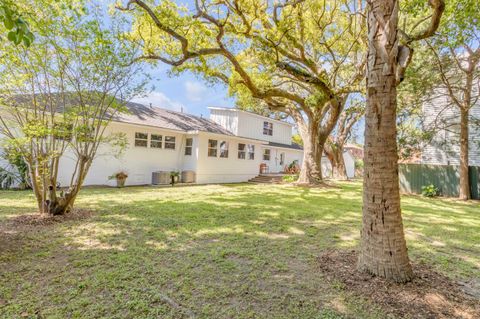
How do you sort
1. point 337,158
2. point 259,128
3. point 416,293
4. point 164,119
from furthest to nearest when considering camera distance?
point 337,158, point 259,128, point 164,119, point 416,293

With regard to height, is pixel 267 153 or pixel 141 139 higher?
pixel 267 153

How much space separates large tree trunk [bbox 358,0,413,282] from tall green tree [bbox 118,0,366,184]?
6.34 metres

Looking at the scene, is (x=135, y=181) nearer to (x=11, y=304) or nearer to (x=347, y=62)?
(x=11, y=304)

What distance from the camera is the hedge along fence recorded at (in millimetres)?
12164

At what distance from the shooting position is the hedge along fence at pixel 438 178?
39.9 feet

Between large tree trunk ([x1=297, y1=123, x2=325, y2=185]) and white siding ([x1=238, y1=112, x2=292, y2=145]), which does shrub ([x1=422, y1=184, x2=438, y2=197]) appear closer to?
large tree trunk ([x1=297, y1=123, x2=325, y2=185])

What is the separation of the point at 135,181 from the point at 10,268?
32.7ft

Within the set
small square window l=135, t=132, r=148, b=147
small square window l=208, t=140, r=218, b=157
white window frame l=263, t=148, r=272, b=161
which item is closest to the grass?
small square window l=135, t=132, r=148, b=147

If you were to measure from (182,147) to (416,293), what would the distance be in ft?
44.8

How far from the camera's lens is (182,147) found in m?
15.3

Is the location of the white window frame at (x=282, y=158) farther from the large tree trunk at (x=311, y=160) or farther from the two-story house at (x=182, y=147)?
the large tree trunk at (x=311, y=160)

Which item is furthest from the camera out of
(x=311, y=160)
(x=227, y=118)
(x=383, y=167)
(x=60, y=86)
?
(x=227, y=118)

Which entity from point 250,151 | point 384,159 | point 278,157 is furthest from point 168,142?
point 278,157

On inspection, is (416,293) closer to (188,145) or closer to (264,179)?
(188,145)
